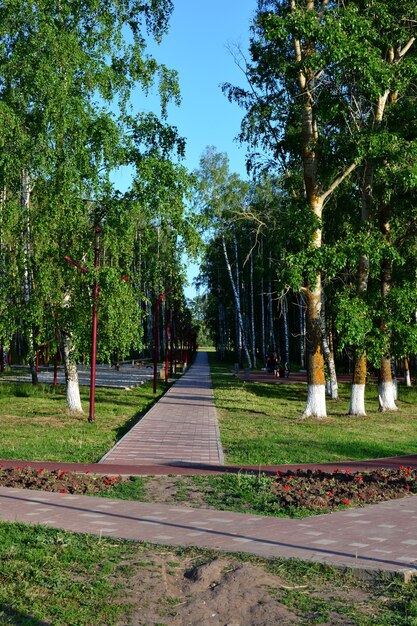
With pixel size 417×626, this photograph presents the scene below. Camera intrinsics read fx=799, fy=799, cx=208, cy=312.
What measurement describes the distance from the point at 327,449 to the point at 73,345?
863 centimetres

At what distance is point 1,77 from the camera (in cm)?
1997

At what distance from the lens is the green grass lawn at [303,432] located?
1373 cm

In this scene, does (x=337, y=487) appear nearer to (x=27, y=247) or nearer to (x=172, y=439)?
(x=172, y=439)

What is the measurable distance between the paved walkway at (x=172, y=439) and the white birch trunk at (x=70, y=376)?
1995 millimetres

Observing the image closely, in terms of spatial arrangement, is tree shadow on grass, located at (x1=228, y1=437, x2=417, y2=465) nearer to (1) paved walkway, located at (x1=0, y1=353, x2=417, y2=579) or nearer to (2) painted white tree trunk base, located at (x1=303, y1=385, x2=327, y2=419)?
(1) paved walkway, located at (x1=0, y1=353, x2=417, y2=579)

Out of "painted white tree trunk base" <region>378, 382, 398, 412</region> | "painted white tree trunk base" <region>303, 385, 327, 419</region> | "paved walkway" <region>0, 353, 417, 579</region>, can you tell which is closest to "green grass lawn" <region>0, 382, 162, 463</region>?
"paved walkway" <region>0, 353, 417, 579</region>

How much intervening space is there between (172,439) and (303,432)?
3304mm

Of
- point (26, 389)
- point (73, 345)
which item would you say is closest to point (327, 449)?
point (73, 345)

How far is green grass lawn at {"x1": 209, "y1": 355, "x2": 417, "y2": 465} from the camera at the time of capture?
1373 centimetres

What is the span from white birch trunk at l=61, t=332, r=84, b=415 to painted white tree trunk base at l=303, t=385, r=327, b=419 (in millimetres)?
5994

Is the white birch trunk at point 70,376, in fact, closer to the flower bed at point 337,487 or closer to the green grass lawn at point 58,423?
the green grass lawn at point 58,423

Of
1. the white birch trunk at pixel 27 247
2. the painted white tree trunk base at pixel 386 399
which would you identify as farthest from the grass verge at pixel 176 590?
the painted white tree trunk base at pixel 386 399

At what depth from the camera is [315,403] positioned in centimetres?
2069

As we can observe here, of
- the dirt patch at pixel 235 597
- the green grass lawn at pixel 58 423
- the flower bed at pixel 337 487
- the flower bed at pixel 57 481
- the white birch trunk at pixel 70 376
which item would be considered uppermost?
the white birch trunk at pixel 70 376
